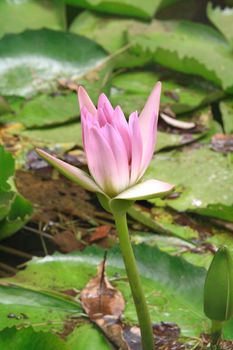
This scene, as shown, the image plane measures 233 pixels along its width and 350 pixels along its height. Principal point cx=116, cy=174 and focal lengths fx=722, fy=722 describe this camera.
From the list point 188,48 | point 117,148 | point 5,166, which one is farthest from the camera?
point 188,48

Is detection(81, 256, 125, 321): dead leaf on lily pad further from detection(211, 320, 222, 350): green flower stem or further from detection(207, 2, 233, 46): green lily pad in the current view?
detection(207, 2, 233, 46): green lily pad

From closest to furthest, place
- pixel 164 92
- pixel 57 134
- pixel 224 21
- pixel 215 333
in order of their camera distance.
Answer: pixel 215 333 → pixel 57 134 → pixel 164 92 → pixel 224 21

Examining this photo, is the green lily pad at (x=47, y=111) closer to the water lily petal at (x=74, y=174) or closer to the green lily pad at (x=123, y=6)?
the green lily pad at (x=123, y=6)

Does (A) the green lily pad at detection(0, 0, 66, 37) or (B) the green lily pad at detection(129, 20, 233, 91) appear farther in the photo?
(A) the green lily pad at detection(0, 0, 66, 37)

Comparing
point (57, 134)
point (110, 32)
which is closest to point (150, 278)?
point (57, 134)

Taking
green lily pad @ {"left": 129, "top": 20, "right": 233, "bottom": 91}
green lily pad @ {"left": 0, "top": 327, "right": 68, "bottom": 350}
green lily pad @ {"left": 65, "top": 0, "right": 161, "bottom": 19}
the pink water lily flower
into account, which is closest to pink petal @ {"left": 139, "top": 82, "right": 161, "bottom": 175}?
the pink water lily flower

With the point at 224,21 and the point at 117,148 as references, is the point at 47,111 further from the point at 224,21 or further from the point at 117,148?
the point at 117,148

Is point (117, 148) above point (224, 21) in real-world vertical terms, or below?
above

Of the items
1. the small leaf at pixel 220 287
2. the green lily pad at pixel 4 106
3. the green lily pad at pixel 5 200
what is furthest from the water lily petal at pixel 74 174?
the green lily pad at pixel 4 106
